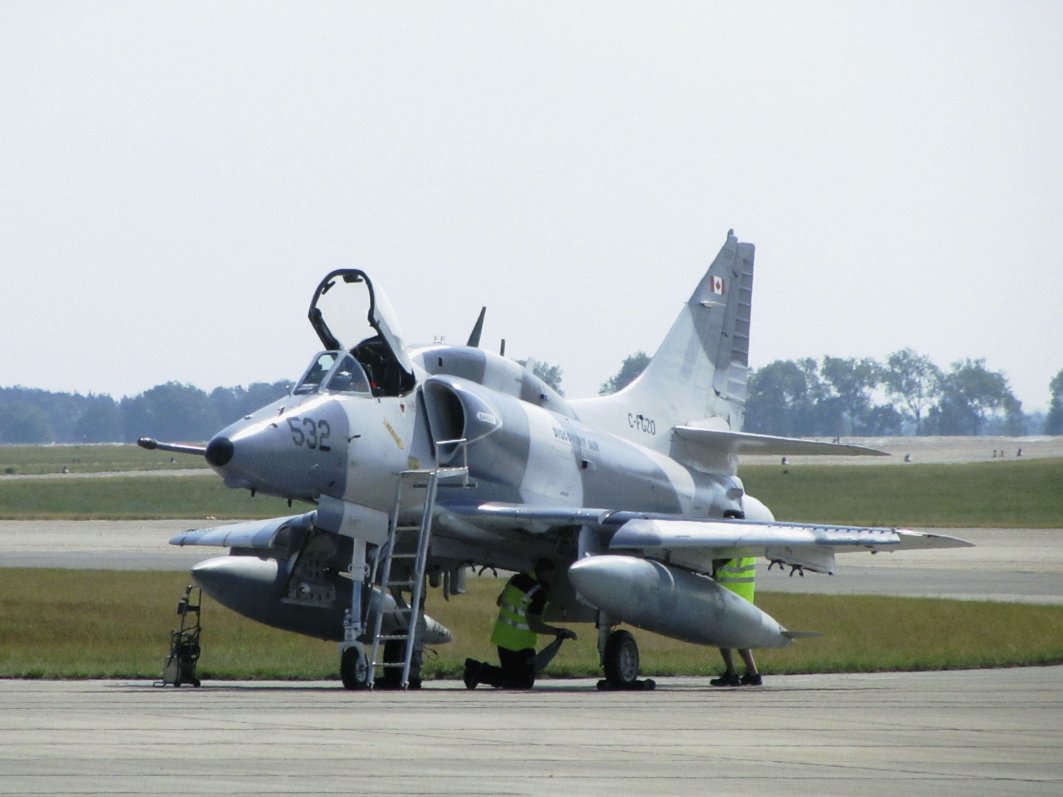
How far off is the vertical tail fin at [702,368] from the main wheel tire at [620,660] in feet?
16.0

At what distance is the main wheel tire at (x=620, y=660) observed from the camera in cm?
1730

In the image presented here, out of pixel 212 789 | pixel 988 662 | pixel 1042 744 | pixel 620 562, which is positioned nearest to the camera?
pixel 212 789

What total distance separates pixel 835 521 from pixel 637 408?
4213cm

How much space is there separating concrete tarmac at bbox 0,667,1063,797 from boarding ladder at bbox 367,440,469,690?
1243 millimetres

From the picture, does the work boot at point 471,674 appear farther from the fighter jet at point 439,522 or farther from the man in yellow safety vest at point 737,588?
the man in yellow safety vest at point 737,588

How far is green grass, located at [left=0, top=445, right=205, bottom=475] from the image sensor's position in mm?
109250

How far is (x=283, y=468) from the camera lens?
15.6 meters

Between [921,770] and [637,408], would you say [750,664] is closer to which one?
[637,408]

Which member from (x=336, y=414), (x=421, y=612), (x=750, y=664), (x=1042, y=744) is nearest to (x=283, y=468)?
(x=336, y=414)

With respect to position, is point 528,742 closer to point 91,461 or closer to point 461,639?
point 461,639

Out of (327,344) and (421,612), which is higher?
(327,344)

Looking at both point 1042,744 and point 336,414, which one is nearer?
point 1042,744

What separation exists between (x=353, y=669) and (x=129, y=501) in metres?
58.9

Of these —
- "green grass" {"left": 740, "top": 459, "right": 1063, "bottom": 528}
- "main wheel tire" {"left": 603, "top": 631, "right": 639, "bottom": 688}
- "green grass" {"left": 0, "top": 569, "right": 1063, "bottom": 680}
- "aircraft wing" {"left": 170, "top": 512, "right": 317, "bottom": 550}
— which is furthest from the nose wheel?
"green grass" {"left": 740, "top": 459, "right": 1063, "bottom": 528}
